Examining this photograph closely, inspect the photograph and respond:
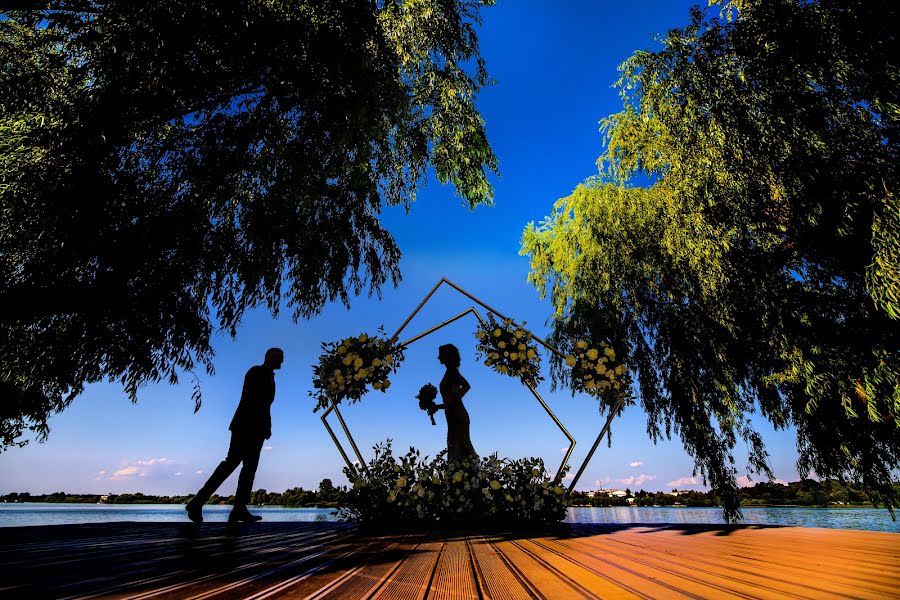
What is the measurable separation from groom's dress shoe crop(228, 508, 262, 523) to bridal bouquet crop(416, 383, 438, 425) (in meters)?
2.31

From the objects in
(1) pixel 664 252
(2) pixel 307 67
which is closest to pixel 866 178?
(1) pixel 664 252

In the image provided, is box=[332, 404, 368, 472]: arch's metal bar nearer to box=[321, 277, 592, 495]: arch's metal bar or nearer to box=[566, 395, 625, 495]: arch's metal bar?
box=[321, 277, 592, 495]: arch's metal bar

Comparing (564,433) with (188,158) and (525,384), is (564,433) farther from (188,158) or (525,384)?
(188,158)

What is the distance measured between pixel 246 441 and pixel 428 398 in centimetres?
213

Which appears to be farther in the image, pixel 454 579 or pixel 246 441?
pixel 246 441

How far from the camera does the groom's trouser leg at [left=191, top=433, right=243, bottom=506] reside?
4.33 meters

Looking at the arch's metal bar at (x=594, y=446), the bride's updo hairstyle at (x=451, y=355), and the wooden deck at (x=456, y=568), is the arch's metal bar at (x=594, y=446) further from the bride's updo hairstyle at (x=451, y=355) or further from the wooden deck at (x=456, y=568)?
the bride's updo hairstyle at (x=451, y=355)

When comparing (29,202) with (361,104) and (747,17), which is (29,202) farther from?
(747,17)

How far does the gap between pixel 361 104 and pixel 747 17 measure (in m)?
5.12

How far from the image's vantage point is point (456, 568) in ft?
5.92

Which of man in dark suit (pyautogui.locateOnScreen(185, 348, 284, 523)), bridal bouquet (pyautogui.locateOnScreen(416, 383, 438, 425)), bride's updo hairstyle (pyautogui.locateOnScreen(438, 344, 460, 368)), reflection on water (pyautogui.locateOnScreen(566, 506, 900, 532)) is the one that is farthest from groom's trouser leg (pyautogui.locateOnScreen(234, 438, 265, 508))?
reflection on water (pyautogui.locateOnScreen(566, 506, 900, 532))

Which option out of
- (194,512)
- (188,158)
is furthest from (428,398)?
(188,158)

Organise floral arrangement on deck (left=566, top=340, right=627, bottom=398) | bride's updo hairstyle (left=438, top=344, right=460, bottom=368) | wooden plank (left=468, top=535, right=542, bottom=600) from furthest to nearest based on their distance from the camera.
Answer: bride's updo hairstyle (left=438, top=344, right=460, bottom=368)
floral arrangement on deck (left=566, top=340, right=627, bottom=398)
wooden plank (left=468, top=535, right=542, bottom=600)

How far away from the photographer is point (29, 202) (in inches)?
156
